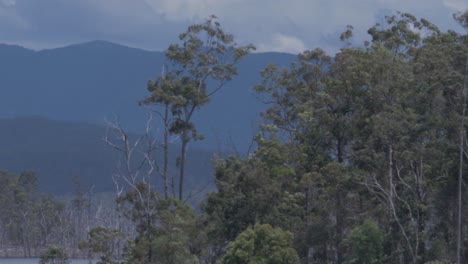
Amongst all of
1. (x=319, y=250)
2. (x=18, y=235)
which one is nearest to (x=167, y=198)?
(x=319, y=250)

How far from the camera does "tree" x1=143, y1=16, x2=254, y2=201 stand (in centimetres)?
4591

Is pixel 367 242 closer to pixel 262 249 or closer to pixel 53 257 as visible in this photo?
pixel 262 249

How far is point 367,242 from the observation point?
35.8 metres

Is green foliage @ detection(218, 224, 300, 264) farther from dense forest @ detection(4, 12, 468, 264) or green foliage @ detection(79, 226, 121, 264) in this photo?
green foliage @ detection(79, 226, 121, 264)

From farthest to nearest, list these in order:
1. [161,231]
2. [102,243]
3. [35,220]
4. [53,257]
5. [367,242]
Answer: [35,220], [53,257], [102,243], [161,231], [367,242]

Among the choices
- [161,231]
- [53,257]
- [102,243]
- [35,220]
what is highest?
[35,220]

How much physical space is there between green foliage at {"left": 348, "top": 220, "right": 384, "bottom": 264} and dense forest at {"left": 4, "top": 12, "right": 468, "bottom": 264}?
0.05 meters

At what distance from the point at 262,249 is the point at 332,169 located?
5512 mm

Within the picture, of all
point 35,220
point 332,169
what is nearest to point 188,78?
point 332,169

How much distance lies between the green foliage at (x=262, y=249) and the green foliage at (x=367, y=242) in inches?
91.0

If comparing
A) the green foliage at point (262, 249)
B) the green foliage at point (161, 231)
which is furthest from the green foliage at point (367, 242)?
the green foliage at point (161, 231)

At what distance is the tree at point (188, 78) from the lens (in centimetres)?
4591

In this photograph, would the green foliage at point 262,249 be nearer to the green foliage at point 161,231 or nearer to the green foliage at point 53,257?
the green foliage at point 161,231

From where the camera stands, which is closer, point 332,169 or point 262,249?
point 262,249
